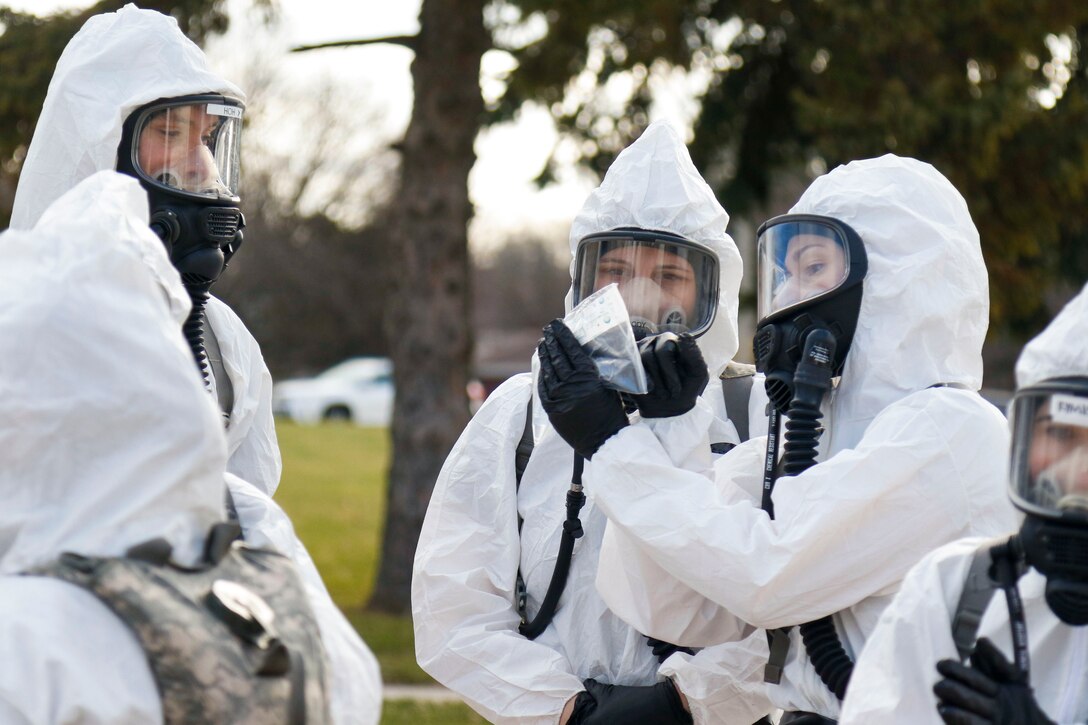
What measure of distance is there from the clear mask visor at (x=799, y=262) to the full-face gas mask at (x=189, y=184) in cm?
121

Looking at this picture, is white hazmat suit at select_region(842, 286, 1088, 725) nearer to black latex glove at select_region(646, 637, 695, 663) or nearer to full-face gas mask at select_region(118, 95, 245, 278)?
black latex glove at select_region(646, 637, 695, 663)

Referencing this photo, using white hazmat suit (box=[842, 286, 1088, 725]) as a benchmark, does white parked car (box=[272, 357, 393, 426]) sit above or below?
below

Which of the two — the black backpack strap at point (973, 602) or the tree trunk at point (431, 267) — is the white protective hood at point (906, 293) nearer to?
the black backpack strap at point (973, 602)

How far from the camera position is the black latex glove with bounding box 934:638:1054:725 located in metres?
1.98

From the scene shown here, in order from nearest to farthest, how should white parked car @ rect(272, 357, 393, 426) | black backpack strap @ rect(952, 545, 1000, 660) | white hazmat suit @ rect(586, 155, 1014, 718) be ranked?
black backpack strap @ rect(952, 545, 1000, 660) < white hazmat suit @ rect(586, 155, 1014, 718) < white parked car @ rect(272, 357, 393, 426)

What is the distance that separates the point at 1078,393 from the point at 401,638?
6364 millimetres

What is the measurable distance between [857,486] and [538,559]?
83 centimetres

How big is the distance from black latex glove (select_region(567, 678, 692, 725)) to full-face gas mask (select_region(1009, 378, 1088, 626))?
107 cm

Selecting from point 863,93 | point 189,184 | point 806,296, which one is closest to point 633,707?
point 806,296

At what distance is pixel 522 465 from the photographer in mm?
3166

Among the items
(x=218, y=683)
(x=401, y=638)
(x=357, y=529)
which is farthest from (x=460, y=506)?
(x=357, y=529)

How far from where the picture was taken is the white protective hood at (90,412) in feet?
5.98

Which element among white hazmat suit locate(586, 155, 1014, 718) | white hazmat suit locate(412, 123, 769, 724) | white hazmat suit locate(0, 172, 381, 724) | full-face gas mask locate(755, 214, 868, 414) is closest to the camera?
white hazmat suit locate(0, 172, 381, 724)

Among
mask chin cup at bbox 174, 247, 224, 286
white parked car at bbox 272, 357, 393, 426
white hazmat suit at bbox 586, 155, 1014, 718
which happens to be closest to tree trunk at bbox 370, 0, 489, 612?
mask chin cup at bbox 174, 247, 224, 286
